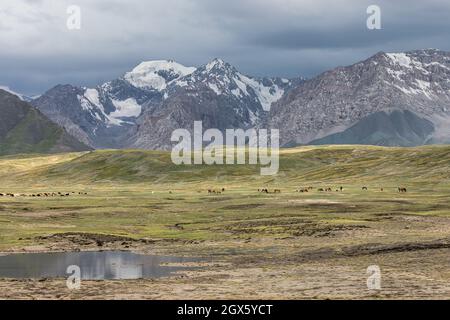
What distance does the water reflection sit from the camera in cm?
6200

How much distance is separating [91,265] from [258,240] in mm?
24373

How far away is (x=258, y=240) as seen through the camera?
86.9 meters

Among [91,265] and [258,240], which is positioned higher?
[258,240]

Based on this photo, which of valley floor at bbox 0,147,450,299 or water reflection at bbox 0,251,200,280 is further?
water reflection at bbox 0,251,200,280

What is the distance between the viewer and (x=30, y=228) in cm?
10262

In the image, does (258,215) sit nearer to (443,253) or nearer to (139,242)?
(139,242)

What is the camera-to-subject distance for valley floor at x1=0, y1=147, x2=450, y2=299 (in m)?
50.8

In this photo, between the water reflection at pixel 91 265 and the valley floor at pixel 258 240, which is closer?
the valley floor at pixel 258 240

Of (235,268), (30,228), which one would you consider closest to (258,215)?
(30,228)

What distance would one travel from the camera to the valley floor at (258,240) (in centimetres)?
5078

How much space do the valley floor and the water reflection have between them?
133 inches

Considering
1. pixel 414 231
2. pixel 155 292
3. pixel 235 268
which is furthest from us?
pixel 414 231

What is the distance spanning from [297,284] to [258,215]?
6831cm

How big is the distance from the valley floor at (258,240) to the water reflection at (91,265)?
3.39 metres
